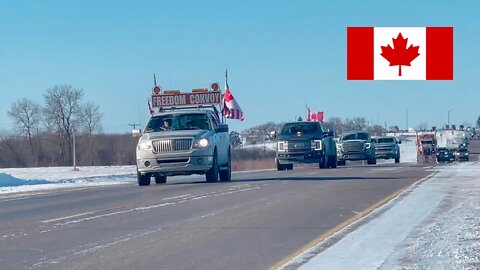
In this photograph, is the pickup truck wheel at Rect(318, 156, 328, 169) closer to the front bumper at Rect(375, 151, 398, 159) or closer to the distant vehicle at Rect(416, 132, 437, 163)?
the front bumper at Rect(375, 151, 398, 159)

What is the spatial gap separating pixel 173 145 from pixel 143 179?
1.87 metres

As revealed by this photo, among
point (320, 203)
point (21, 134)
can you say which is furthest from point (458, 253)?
point (21, 134)

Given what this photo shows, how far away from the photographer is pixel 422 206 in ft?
51.4

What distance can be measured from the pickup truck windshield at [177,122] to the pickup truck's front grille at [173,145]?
910mm

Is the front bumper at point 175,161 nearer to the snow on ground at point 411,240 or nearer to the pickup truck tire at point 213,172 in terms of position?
the pickup truck tire at point 213,172

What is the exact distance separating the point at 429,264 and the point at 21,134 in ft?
301

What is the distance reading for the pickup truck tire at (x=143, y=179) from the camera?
2464 centimetres

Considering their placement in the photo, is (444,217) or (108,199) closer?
(444,217)

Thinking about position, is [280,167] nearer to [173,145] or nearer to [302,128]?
[302,128]

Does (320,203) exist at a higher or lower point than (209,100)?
lower

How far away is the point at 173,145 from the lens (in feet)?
77.9

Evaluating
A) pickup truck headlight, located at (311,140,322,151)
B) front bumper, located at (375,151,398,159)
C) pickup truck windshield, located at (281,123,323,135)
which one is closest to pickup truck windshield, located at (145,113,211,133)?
pickup truck headlight, located at (311,140,322,151)

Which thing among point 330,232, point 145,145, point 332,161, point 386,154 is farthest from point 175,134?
point 386,154

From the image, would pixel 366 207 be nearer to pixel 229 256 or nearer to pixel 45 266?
pixel 229 256
